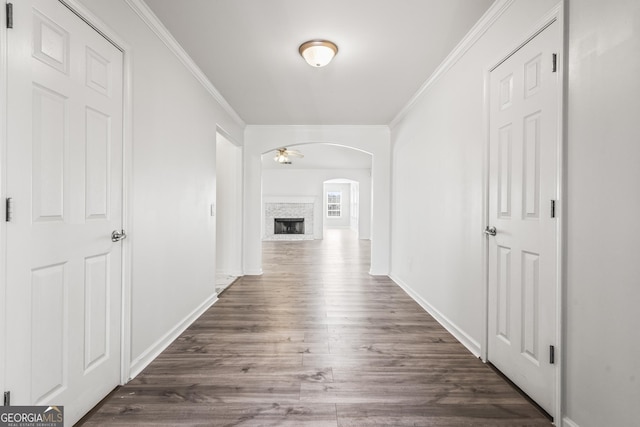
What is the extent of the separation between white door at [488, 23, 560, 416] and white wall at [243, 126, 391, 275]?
305 cm

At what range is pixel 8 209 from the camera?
1.28 metres

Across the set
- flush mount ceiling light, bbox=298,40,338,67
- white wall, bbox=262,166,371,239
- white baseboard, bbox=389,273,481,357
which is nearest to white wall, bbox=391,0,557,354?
white baseboard, bbox=389,273,481,357

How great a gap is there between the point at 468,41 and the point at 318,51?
1.21 m

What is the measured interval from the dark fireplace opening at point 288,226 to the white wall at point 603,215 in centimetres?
978

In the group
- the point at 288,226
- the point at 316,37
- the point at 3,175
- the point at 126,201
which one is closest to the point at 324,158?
the point at 288,226

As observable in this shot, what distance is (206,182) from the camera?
357 centimetres

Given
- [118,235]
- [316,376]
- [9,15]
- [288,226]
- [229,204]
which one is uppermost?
[9,15]

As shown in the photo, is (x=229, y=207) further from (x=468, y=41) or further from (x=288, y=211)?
(x=288, y=211)

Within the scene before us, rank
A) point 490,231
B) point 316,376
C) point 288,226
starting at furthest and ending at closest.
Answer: point 288,226, point 490,231, point 316,376

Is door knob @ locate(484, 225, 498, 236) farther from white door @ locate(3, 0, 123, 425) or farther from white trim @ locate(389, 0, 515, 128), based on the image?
white door @ locate(3, 0, 123, 425)

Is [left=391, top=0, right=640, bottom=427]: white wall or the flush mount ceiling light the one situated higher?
the flush mount ceiling light

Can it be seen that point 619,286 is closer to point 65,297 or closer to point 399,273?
point 65,297

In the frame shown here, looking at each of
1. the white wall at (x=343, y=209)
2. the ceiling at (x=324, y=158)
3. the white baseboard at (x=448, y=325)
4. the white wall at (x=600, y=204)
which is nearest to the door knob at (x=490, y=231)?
the white wall at (x=600, y=204)

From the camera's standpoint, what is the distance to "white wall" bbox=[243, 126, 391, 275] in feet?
17.2
